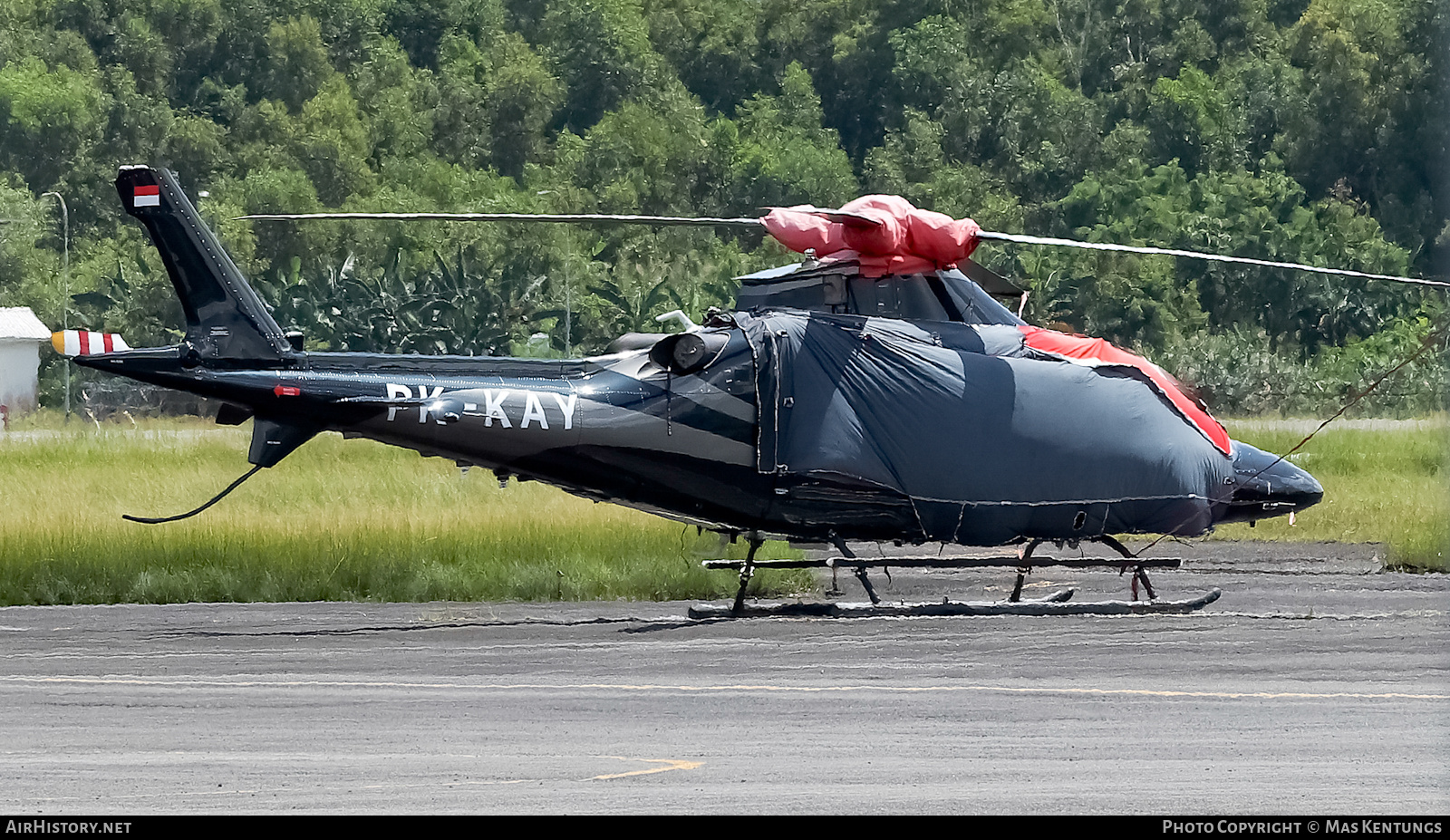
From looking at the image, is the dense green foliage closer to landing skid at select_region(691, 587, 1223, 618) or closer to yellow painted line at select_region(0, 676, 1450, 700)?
landing skid at select_region(691, 587, 1223, 618)

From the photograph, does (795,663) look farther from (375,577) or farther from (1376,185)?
(1376,185)

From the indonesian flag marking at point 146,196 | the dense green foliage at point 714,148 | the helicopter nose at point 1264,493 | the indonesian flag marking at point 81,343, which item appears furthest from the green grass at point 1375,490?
the indonesian flag marking at point 81,343

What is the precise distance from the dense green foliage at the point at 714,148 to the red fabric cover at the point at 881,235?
28.1 meters

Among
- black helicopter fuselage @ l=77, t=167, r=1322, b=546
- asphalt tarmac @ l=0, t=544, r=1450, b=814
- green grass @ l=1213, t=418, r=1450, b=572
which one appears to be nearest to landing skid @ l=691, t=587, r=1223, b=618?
asphalt tarmac @ l=0, t=544, r=1450, b=814

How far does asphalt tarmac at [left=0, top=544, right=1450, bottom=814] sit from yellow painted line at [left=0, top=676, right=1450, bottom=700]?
4 centimetres

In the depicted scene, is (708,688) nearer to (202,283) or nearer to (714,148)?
(202,283)

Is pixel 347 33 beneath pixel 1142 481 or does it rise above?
above

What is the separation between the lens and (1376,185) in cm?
6044

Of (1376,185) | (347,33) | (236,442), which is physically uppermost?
(347,33)

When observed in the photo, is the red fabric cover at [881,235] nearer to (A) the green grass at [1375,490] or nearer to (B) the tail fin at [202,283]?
(B) the tail fin at [202,283]
